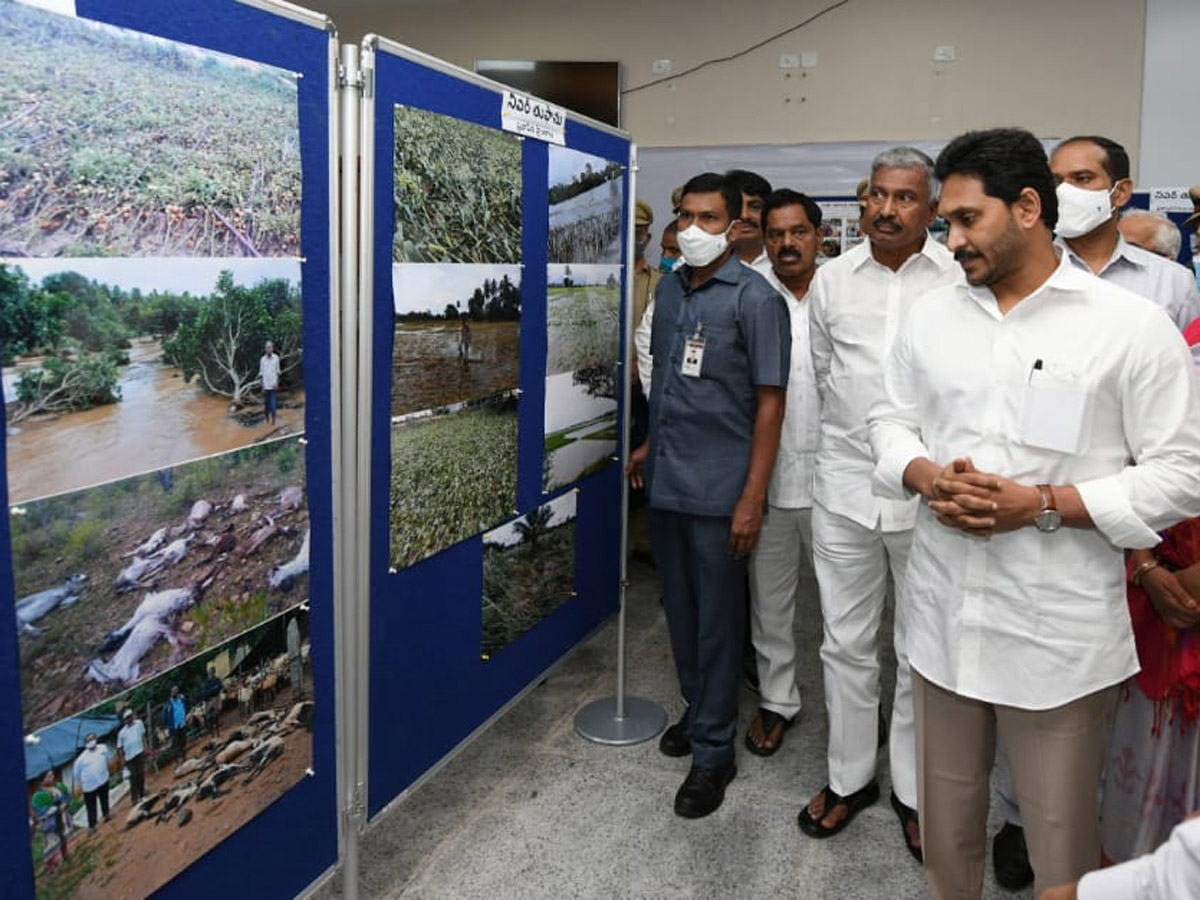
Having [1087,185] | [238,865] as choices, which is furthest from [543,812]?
[1087,185]

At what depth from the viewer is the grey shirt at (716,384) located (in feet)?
8.03

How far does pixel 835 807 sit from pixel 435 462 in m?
1.37

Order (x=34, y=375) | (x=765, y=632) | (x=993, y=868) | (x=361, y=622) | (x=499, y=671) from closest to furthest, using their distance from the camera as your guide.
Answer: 1. (x=34, y=375)
2. (x=361, y=622)
3. (x=993, y=868)
4. (x=499, y=671)
5. (x=765, y=632)

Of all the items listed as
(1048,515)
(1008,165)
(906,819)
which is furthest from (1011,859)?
(1008,165)

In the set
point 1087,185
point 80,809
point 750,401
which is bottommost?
point 80,809

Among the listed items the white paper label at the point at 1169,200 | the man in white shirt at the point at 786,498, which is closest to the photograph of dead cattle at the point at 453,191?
the man in white shirt at the point at 786,498

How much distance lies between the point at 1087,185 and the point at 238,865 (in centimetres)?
241

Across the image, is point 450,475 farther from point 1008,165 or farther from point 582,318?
point 1008,165

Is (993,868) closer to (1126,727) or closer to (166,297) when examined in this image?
(1126,727)

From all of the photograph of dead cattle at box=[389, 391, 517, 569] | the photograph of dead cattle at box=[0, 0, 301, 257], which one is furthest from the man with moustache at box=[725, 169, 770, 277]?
the photograph of dead cattle at box=[0, 0, 301, 257]

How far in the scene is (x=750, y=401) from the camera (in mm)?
2510

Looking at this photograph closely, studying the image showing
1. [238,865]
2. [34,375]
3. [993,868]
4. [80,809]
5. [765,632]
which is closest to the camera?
[34,375]

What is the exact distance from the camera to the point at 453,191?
2.04m

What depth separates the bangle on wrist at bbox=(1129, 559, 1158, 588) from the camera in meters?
1.83
